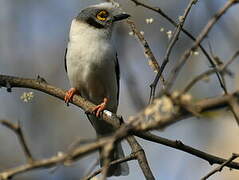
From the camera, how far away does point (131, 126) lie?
1795mm

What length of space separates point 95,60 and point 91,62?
5 centimetres

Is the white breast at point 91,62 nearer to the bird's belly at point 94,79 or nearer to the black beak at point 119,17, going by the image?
the bird's belly at point 94,79

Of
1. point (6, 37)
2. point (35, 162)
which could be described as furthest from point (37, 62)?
point (35, 162)

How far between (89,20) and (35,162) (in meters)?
4.17

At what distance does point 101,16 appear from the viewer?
590 cm

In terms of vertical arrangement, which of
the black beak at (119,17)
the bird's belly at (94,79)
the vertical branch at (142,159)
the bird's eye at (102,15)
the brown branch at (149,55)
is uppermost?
the bird's eye at (102,15)

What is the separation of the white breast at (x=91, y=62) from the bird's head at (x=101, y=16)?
12 centimetres

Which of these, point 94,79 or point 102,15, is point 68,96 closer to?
point 94,79

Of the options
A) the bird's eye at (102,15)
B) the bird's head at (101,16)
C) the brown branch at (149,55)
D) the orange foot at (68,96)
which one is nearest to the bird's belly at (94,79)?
the orange foot at (68,96)

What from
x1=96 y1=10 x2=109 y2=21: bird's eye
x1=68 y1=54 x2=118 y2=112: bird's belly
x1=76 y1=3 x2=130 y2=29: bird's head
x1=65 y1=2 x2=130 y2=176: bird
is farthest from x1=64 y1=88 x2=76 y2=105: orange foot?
x1=96 y1=10 x2=109 y2=21: bird's eye

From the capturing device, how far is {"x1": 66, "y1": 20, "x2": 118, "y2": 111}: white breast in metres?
5.35

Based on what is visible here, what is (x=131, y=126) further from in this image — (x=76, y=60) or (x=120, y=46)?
(x=120, y=46)

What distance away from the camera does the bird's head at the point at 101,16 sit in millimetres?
5801

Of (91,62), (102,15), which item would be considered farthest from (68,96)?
(102,15)
